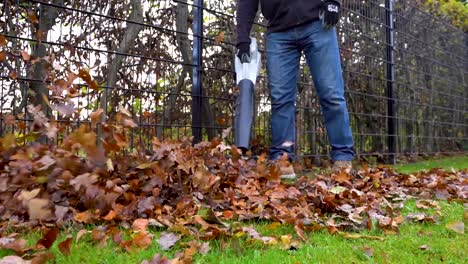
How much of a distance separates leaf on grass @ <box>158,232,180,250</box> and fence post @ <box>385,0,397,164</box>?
4867mm

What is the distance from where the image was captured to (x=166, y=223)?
1954mm

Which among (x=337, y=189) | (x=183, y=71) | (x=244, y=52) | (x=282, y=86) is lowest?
(x=337, y=189)

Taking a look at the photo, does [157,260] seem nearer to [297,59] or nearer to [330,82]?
[330,82]

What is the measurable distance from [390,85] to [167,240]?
508 centimetres

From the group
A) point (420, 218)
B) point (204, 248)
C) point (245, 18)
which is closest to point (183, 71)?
point (245, 18)

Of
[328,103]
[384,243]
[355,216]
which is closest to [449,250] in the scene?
[384,243]

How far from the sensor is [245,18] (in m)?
3.99

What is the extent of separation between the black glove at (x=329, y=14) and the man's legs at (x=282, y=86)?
10.9 inches

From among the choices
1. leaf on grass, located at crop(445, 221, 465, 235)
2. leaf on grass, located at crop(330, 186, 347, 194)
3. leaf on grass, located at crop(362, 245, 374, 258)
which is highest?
leaf on grass, located at crop(330, 186, 347, 194)

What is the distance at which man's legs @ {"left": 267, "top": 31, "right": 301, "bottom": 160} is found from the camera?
3910 millimetres

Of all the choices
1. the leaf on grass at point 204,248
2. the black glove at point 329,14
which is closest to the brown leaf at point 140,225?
the leaf on grass at point 204,248

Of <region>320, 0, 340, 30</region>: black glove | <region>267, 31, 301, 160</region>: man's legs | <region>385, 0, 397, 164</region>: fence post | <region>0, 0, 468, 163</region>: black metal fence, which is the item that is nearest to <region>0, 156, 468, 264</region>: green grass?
<region>0, 0, 468, 163</region>: black metal fence

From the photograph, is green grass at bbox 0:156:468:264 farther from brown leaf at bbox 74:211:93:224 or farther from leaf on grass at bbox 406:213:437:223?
leaf on grass at bbox 406:213:437:223

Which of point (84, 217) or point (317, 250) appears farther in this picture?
point (84, 217)
